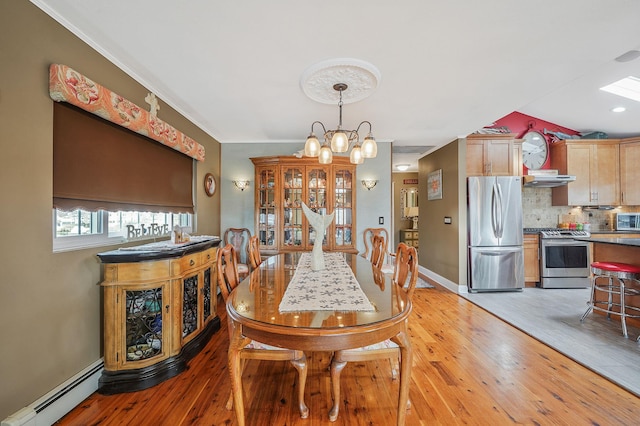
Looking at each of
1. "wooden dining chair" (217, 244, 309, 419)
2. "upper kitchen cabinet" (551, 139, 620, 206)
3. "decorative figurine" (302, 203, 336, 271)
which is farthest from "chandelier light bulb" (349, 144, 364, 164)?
"upper kitchen cabinet" (551, 139, 620, 206)

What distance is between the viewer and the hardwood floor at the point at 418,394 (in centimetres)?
157

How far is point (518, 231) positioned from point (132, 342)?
4.94 meters

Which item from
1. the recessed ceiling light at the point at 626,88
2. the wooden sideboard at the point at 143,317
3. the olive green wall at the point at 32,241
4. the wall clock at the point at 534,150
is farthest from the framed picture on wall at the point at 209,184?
the recessed ceiling light at the point at 626,88

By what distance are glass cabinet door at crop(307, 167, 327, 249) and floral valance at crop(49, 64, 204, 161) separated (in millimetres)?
1948

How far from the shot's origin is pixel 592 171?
175 inches

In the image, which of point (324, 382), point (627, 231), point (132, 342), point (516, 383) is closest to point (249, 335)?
point (324, 382)

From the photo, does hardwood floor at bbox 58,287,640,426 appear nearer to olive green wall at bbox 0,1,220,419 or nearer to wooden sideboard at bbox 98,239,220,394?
wooden sideboard at bbox 98,239,220,394

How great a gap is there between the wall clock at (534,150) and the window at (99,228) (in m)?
5.71

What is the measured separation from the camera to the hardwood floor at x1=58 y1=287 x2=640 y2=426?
5.15 ft

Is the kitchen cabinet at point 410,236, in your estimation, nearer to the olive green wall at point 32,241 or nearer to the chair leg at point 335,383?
the chair leg at point 335,383

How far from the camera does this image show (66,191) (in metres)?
1.67

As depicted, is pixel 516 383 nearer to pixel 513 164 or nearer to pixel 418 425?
pixel 418 425

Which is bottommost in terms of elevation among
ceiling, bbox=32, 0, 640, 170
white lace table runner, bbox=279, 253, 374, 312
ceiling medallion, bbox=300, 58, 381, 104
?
white lace table runner, bbox=279, 253, 374, 312

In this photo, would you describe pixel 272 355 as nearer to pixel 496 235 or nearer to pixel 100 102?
pixel 100 102
